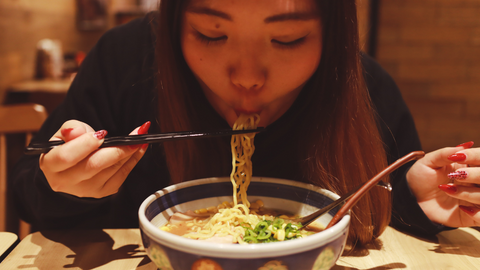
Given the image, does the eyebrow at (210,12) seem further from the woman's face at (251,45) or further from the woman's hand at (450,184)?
the woman's hand at (450,184)

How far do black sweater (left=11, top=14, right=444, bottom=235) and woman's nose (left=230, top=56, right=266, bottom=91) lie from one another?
52cm

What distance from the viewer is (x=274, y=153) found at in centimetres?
167

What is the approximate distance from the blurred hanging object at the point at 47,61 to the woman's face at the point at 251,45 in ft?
12.9

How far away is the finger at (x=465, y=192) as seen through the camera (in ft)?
3.64

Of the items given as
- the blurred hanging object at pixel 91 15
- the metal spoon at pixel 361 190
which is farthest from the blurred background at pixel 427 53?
the metal spoon at pixel 361 190

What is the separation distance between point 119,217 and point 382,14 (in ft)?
14.3

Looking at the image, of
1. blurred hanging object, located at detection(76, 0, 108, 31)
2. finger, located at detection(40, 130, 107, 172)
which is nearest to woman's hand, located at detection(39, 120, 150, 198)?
finger, located at detection(40, 130, 107, 172)

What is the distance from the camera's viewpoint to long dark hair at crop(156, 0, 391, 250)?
3.98 feet

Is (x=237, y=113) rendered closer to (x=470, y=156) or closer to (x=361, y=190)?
(x=361, y=190)

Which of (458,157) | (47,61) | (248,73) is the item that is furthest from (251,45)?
(47,61)

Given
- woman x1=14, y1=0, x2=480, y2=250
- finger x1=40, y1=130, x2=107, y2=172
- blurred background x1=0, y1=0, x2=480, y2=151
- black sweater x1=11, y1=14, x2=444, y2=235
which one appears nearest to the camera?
finger x1=40, y1=130, x2=107, y2=172

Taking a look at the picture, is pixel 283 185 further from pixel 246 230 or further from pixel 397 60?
pixel 397 60

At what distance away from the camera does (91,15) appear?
19.6 ft

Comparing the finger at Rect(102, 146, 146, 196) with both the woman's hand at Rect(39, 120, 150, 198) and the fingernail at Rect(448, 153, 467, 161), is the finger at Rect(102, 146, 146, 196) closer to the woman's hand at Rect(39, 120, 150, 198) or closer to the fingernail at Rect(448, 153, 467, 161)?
the woman's hand at Rect(39, 120, 150, 198)
